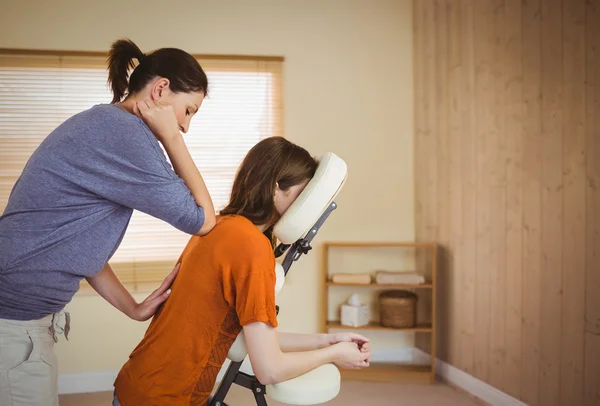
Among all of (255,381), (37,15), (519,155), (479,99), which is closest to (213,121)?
(37,15)

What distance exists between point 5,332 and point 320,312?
8.78 feet

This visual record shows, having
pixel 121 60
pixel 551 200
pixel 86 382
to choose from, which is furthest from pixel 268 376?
pixel 86 382

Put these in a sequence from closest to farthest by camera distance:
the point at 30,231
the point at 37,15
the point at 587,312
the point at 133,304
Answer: the point at 30,231
the point at 133,304
the point at 587,312
the point at 37,15

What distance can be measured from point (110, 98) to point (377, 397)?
2.31 meters

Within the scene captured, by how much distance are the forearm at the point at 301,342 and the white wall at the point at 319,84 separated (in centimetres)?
197

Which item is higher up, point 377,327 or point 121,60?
point 121,60

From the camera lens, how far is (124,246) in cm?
349

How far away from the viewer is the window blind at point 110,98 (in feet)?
11.1

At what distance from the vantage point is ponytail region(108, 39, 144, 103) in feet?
4.79

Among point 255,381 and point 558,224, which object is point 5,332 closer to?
point 255,381

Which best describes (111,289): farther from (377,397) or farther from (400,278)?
(400,278)

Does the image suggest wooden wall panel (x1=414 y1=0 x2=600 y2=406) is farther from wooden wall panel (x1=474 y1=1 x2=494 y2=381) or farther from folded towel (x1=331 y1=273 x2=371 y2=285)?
folded towel (x1=331 y1=273 x2=371 y2=285)

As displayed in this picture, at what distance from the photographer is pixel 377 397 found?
3238mm

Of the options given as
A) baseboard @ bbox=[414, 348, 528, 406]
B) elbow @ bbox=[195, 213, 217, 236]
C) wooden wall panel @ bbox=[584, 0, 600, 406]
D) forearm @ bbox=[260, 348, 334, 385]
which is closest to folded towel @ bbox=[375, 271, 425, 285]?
baseboard @ bbox=[414, 348, 528, 406]
